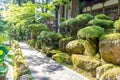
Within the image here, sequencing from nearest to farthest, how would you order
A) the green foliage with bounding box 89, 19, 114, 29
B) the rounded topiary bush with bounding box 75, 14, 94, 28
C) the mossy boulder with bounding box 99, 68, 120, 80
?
the mossy boulder with bounding box 99, 68, 120, 80
the green foliage with bounding box 89, 19, 114, 29
the rounded topiary bush with bounding box 75, 14, 94, 28

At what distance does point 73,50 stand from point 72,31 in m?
2.53

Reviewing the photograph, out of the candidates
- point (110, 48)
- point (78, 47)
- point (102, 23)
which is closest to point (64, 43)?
point (78, 47)

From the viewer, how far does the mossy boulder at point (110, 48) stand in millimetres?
7062

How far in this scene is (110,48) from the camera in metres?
7.24

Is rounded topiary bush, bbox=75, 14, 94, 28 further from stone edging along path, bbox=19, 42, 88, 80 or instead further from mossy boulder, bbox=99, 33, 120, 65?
mossy boulder, bbox=99, 33, 120, 65

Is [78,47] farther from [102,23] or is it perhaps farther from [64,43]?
[64,43]

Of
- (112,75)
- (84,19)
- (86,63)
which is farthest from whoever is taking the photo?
(84,19)

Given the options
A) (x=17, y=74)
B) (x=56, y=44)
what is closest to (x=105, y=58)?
(x=17, y=74)

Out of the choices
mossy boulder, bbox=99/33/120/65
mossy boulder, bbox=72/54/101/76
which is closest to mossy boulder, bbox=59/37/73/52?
mossy boulder, bbox=72/54/101/76

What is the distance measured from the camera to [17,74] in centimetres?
668

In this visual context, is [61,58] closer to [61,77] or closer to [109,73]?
[61,77]

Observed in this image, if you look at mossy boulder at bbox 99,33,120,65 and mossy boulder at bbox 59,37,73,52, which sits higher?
mossy boulder at bbox 99,33,120,65

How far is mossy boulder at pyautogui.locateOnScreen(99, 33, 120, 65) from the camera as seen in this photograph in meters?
7.06

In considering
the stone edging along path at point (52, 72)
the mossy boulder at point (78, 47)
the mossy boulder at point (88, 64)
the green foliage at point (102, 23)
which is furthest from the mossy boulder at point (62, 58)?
the green foliage at point (102, 23)
